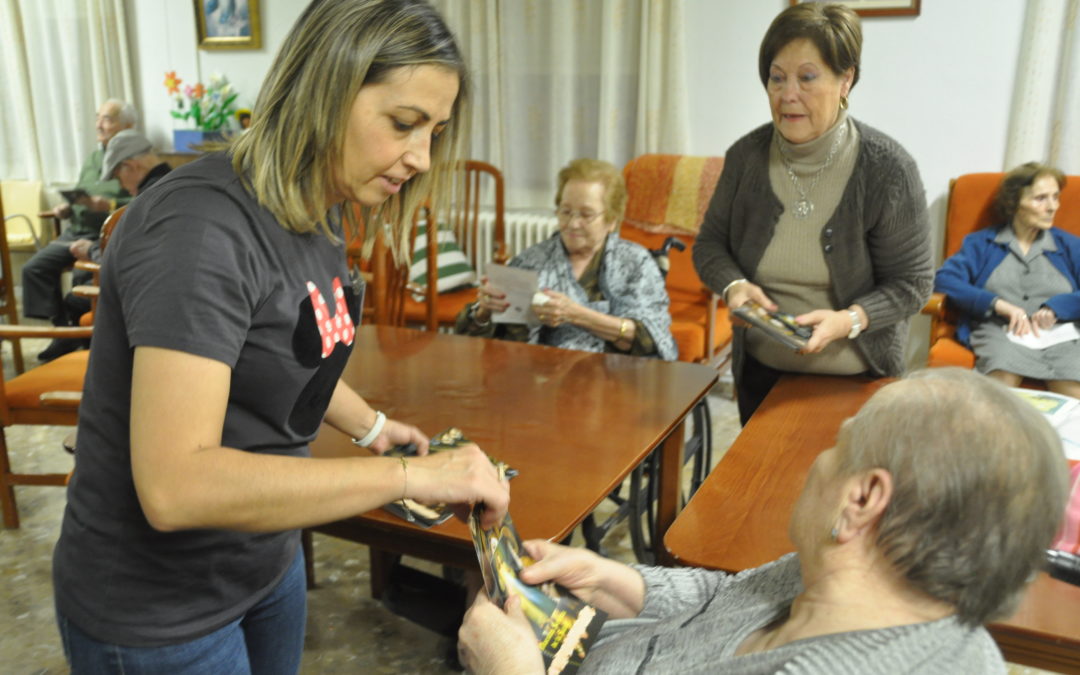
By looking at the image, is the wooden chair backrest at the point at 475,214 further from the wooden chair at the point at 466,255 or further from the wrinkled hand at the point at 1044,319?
the wrinkled hand at the point at 1044,319

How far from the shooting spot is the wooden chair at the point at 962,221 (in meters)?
3.25

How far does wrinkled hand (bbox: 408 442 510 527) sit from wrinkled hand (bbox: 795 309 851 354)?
1066 mm

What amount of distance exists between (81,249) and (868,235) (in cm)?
406

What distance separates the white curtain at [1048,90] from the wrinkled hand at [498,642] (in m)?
3.51

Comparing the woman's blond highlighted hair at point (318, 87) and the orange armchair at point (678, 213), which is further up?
the woman's blond highlighted hair at point (318, 87)

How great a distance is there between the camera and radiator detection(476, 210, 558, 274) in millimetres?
4641

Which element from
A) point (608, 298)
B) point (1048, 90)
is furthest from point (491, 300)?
point (1048, 90)

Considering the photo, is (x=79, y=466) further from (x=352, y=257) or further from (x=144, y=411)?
(x=352, y=257)

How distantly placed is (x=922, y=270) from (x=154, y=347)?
5.54ft

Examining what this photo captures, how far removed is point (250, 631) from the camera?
1180 mm

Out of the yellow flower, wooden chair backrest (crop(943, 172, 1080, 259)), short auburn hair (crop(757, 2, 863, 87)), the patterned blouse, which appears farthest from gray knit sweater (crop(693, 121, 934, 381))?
the yellow flower

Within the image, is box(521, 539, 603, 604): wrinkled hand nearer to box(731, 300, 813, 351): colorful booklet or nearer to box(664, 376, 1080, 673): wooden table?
box(664, 376, 1080, 673): wooden table

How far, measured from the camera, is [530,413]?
185 cm

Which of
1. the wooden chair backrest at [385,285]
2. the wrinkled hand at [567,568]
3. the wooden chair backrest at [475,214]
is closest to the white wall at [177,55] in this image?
the wooden chair backrest at [475,214]
